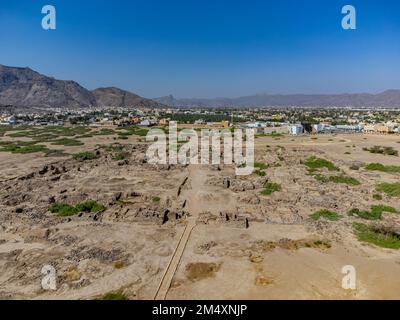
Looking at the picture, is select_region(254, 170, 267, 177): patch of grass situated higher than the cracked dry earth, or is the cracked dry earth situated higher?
select_region(254, 170, 267, 177): patch of grass

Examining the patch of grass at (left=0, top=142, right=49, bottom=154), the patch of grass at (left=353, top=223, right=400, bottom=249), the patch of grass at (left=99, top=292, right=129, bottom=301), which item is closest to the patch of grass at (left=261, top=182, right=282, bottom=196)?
the patch of grass at (left=353, top=223, right=400, bottom=249)

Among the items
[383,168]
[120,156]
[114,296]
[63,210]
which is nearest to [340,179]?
[383,168]

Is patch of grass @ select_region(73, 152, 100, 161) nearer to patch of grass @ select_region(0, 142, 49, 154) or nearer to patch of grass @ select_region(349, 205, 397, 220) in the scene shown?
patch of grass @ select_region(0, 142, 49, 154)

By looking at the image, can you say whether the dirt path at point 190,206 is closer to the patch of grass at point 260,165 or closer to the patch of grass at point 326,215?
the patch of grass at point 260,165

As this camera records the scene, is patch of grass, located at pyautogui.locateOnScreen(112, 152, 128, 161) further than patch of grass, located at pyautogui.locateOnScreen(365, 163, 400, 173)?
Yes

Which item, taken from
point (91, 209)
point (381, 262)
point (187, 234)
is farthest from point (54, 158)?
point (381, 262)

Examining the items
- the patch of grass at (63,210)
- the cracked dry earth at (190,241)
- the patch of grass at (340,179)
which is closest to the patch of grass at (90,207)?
the patch of grass at (63,210)
